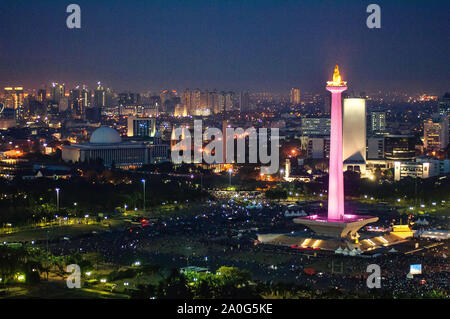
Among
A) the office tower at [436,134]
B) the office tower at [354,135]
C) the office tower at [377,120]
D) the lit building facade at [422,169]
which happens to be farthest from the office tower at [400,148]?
the office tower at [377,120]

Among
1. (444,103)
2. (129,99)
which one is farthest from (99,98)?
(444,103)

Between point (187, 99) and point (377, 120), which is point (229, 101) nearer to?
point (187, 99)

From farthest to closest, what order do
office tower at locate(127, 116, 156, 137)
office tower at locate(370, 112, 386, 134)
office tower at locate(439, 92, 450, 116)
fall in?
office tower at locate(439, 92, 450, 116) → office tower at locate(370, 112, 386, 134) → office tower at locate(127, 116, 156, 137)

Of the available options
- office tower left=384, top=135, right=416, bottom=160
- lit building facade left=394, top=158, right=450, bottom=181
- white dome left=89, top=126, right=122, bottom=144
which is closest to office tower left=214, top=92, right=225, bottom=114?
white dome left=89, top=126, right=122, bottom=144

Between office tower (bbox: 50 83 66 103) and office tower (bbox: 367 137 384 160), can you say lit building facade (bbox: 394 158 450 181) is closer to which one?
office tower (bbox: 367 137 384 160)
